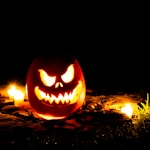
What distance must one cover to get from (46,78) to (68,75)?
14.0 inches

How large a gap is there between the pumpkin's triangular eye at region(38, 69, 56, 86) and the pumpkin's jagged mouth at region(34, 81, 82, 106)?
16cm

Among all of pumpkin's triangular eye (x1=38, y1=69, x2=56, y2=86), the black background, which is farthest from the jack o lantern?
the black background

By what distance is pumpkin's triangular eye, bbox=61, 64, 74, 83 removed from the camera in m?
6.71

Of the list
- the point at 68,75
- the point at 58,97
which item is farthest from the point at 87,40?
the point at 58,97

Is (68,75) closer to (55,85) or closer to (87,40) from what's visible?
(55,85)

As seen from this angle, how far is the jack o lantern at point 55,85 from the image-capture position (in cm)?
668

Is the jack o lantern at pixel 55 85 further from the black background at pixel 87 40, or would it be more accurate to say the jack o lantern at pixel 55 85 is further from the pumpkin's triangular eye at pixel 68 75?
the black background at pixel 87 40

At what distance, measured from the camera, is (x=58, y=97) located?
22.0 ft

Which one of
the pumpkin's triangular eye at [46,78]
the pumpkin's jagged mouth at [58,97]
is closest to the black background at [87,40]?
the pumpkin's jagged mouth at [58,97]

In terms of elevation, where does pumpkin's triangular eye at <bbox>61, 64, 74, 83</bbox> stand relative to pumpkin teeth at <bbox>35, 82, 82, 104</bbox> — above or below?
above

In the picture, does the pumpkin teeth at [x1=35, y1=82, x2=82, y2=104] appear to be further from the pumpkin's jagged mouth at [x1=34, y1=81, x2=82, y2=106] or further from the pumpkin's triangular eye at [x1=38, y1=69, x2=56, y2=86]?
the pumpkin's triangular eye at [x1=38, y1=69, x2=56, y2=86]

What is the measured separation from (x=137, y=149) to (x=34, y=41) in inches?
346

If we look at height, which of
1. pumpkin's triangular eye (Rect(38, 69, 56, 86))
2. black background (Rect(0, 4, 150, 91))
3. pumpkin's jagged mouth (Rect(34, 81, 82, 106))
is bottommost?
pumpkin's jagged mouth (Rect(34, 81, 82, 106))

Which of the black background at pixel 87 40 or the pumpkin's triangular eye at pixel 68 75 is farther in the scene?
the black background at pixel 87 40
